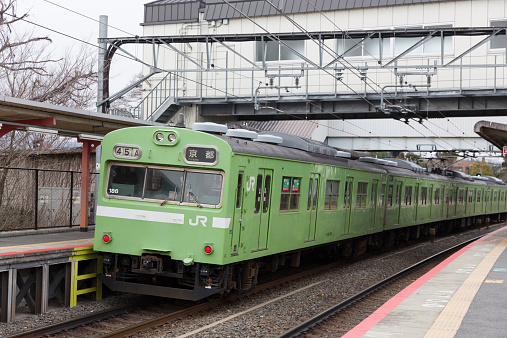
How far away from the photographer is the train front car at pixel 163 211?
9.59 metres

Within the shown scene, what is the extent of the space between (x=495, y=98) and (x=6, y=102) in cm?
1906

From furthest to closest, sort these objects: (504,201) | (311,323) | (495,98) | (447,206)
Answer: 1. (504,201)
2. (447,206)
3. (495,98)
4. (311,323)

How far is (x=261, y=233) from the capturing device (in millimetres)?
10883

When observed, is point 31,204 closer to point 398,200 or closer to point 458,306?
point 398,200

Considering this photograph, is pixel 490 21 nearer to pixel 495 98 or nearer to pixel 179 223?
pixel 495 98

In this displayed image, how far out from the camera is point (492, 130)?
19.6 m

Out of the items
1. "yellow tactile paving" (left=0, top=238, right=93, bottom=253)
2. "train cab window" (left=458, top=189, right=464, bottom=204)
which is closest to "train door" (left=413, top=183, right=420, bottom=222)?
"train cab window" (left=458, top=189, right=464, bottom=204)

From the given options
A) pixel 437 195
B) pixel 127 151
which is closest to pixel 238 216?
pixel 127 151

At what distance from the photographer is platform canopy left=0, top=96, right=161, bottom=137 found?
1031cm

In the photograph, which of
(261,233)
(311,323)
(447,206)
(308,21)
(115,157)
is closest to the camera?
(311,323)

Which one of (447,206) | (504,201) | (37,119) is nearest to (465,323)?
(37,119)

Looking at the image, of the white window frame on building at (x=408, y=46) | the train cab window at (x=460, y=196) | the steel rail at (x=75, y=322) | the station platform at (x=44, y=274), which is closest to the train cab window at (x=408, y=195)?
the white window frame on building at (x=408, y=46)

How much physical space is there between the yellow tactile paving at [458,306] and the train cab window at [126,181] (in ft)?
15.7

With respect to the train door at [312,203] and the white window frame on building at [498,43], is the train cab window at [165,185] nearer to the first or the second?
the train door at [312,203]
